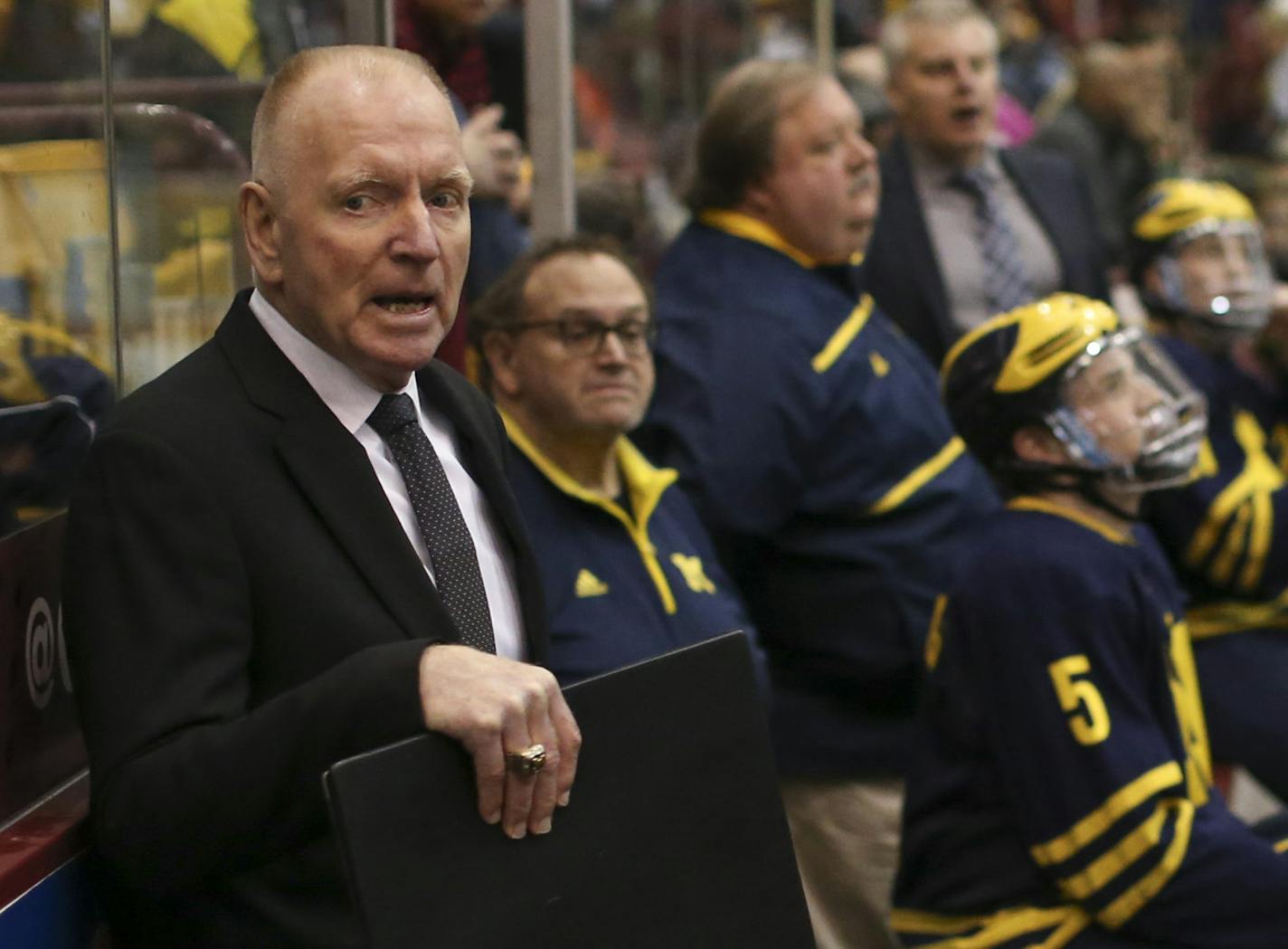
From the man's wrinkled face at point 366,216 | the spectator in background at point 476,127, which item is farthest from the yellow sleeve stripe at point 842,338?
the man's wrinkled face at point 366,216

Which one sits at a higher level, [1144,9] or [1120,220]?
[1144,9]

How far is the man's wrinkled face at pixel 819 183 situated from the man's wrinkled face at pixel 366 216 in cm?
204

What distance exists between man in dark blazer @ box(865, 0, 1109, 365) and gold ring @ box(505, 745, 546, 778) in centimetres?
288

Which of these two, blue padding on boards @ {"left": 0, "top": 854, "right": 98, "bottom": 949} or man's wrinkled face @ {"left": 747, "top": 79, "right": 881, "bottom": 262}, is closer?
blue padding on boards @ {"left": 0, "top": 854, "right": 98, "bottom": 949}

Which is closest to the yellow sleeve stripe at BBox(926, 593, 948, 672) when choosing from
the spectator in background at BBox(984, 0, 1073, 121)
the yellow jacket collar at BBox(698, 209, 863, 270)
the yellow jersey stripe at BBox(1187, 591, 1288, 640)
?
the yellow jacket collar at BBox(698, 209, 863, 270)

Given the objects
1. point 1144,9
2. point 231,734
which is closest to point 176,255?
point 231,734

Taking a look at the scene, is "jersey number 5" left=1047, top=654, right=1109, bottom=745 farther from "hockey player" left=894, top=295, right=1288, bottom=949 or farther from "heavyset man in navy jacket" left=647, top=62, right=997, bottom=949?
"heavyset man in navy jacket" left=647, top=62, right=997, bottom=949

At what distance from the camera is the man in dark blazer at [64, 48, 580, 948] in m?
1.54

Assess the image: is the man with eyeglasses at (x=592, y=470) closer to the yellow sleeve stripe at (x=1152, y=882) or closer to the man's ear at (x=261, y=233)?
the yellow sleeve stripe at (x=1152, y=882)

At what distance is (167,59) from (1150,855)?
177cm

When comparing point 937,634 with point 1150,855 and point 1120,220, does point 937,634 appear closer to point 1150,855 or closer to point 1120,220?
point 1150,855

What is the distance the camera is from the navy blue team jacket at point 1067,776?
108 inches

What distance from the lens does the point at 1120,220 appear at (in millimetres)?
6457

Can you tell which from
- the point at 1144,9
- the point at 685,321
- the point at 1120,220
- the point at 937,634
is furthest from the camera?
the point at 1144,9
